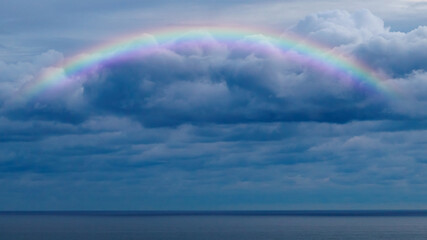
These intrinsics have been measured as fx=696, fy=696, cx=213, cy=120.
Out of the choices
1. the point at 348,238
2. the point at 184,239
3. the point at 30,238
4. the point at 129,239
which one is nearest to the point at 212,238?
the point at 184,239

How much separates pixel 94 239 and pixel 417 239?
8389cm

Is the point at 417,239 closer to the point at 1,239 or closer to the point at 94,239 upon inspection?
the point at 94,239

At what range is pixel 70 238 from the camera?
186 m

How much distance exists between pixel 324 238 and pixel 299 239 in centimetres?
698

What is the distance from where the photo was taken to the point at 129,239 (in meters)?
182

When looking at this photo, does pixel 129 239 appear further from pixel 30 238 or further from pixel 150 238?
pixel 30 238

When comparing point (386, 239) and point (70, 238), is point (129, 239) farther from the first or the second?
point (386, 239)

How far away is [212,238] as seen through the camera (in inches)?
7219

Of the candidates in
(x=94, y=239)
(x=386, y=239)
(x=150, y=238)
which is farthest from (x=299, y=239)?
(x=94, y=239)

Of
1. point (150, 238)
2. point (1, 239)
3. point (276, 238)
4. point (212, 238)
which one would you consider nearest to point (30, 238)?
point (1, 239)

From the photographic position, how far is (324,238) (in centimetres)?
18212

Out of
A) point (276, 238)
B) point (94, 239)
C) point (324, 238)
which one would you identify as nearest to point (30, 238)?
point (94, 239)

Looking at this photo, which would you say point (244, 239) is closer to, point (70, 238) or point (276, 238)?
point (276, 238)

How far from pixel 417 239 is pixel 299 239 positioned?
30527 millimetres
